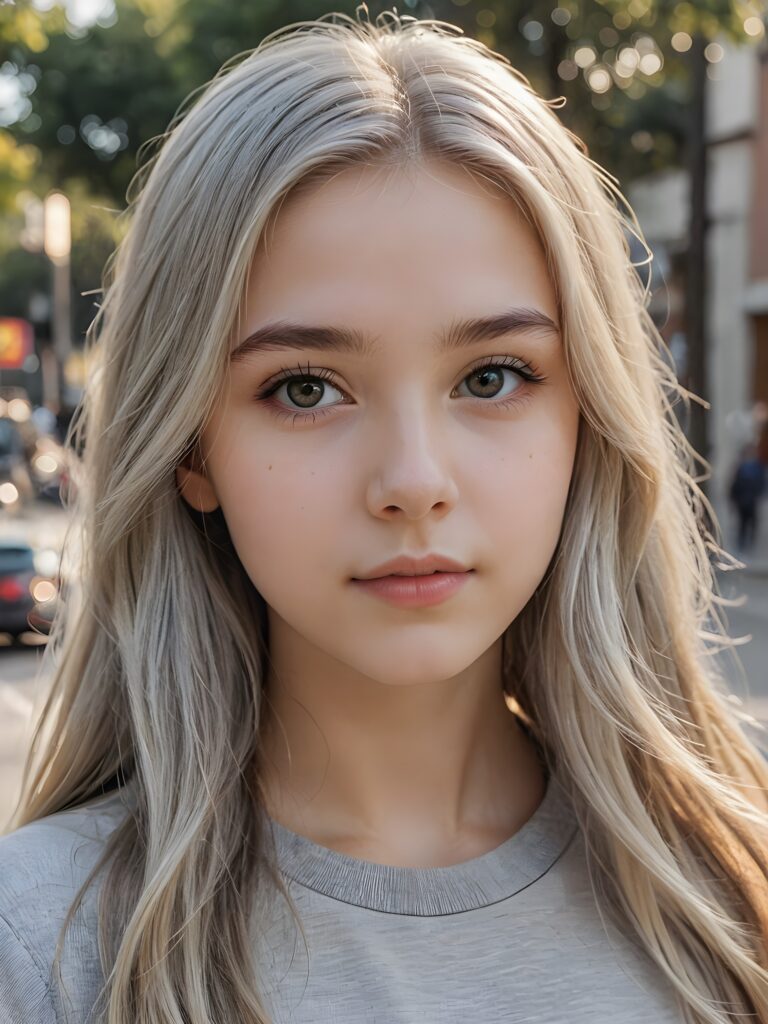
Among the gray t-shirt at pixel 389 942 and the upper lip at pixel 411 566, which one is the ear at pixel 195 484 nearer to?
the upper lip at pixel 411 566

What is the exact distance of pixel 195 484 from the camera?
5.39ft

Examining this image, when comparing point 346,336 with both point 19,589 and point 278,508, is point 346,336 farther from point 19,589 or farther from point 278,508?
point 19,589

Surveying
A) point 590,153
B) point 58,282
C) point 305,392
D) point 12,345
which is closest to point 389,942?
point 305,392

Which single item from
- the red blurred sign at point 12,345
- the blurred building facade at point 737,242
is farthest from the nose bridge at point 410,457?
the red blurred sign at point 12,345

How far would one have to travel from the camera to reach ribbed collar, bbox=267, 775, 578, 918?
1.54 m

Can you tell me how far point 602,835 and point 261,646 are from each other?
0.51 meters

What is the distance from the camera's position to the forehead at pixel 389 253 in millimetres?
1458

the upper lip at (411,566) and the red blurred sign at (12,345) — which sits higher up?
the red blurred sign at (12,345)

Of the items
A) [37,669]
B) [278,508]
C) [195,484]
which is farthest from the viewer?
[37,669]

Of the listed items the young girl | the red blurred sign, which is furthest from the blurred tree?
the red blurred sign

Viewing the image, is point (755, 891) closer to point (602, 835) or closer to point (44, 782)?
point (602, 835)

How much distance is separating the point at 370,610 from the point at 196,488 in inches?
12.0

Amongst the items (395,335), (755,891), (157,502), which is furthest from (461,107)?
(755,891)

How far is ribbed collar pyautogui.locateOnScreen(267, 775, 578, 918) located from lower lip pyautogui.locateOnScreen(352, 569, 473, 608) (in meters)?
0.33
